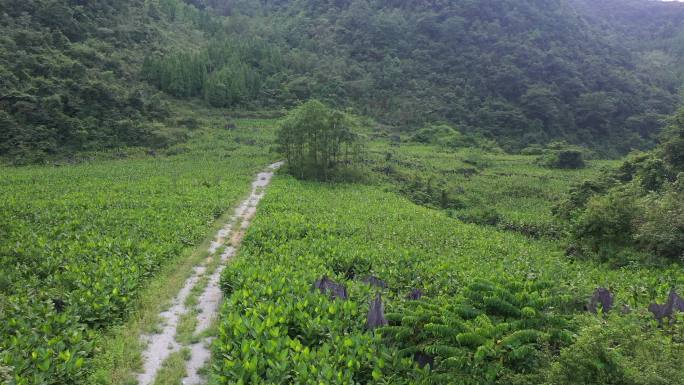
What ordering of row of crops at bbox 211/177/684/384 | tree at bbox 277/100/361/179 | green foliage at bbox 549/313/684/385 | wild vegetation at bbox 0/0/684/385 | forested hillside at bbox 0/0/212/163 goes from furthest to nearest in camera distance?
forested hillside at bbox 0/0/212/163 < tree at bbox 277/100/361/179 < wild vegetation at bbox 0/0/684/385 < row of crops at bbox 211/177/684/384 < green foliage at bbox 549/313/684/385

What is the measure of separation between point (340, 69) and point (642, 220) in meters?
66.7

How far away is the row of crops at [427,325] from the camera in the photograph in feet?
21.3

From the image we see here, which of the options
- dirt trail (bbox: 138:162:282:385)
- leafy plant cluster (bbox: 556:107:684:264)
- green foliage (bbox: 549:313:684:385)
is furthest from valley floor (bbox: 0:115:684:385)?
leafy plant cluster (bbox: 556:107:684:264)

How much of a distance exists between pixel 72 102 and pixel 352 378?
48713mm

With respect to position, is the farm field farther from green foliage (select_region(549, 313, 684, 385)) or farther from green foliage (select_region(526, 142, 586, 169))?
green foliage (select_region(549, 313, 684, 385))

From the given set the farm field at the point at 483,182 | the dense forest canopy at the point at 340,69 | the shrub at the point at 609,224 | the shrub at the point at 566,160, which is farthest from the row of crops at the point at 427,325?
the shrub at the point at 566,160

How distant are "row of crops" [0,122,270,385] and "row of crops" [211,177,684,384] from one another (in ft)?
9.34

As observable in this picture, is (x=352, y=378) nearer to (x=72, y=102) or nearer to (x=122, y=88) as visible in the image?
(x=72, y=102)

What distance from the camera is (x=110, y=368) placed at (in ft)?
27.8

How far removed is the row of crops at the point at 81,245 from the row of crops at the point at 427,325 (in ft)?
9.34

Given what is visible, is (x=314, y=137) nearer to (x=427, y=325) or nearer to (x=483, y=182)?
(x=483, y=182)

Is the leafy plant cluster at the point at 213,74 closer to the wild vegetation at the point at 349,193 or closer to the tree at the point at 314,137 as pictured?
the wild vegetation at the point at 349,193

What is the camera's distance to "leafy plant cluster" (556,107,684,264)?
1541 cm

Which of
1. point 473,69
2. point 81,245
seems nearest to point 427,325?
point 81,245
